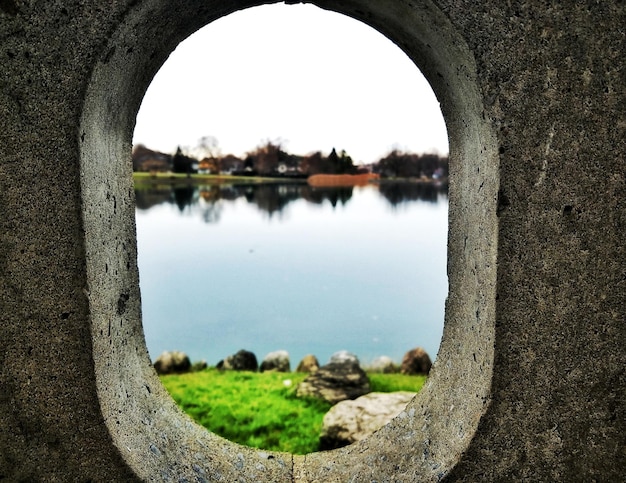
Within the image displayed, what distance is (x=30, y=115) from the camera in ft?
6.21

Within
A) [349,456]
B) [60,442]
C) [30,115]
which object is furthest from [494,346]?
[30,115]

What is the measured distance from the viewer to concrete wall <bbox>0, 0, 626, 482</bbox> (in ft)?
6.19

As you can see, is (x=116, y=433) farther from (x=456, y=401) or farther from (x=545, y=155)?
(x=545, y=155)

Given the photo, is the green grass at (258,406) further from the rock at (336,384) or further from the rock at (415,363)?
the rock at (415,363)

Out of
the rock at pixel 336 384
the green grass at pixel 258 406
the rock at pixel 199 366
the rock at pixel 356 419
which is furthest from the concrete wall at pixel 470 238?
the rock at pixel 199 366

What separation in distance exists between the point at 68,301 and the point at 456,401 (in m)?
1.74

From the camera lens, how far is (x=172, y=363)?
29.5 ft

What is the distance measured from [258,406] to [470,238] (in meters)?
4.84

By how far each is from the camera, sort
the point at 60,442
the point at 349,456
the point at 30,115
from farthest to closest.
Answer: the point at 349,456 < the point at 60,442 < the point at 30,115

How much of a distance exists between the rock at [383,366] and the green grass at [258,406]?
2.07ft

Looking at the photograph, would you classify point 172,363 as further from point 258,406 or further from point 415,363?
point 415,363

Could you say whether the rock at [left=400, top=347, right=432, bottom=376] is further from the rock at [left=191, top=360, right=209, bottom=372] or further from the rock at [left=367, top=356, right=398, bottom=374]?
the rock at [left=191, top=360, right=209, bottom=372]

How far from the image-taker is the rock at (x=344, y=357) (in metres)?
7.30

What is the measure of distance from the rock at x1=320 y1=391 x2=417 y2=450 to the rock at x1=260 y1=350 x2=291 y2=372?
4157 mm
